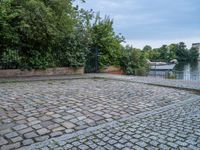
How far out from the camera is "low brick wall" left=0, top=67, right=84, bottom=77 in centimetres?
1152

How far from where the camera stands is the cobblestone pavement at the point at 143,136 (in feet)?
11.8

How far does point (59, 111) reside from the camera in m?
5.38

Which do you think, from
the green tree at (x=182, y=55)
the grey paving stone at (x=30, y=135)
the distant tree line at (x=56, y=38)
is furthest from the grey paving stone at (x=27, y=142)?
the green tree at (x=182, y=55)

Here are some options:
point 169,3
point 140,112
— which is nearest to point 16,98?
point 140,112

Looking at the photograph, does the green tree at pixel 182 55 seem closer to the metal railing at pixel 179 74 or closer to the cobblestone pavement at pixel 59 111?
the metal railing at pixel 179 74

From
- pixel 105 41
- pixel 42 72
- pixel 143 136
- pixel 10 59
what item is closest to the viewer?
pixel 143 136

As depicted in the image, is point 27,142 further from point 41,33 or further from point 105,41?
point 105,41

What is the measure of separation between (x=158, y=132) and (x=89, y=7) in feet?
45.2

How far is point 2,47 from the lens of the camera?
1148cm

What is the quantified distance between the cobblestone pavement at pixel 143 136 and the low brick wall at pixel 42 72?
8.40m

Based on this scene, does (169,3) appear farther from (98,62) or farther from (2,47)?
(2,47)

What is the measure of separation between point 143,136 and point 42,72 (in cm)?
968

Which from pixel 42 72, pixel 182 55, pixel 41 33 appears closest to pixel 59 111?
pixel 41 33

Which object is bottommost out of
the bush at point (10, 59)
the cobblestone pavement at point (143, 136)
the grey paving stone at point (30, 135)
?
the cobblestone pavement at point (143, 136)
